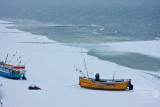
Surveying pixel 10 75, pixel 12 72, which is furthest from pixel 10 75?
pixel 12 72

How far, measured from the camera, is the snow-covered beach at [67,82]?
918 inches

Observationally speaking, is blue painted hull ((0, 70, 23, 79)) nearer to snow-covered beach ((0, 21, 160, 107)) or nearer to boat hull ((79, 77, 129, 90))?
snow-covered beach ((0, 21, 160, 107))

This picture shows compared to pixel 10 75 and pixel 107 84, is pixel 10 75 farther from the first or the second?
pixel 107 84

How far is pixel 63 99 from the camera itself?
77.6 feet

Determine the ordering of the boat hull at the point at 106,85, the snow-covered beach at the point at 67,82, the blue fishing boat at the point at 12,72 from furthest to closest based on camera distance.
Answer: the blue fishing boat at the point at 12,72 < the boat hull at the point at 106,85 < the snow-covered beach at the point at 67,82

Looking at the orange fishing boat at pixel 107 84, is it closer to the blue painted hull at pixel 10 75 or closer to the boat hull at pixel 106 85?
the boat hull at pixel 106 85

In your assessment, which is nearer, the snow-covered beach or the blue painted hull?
the snow-covered beach

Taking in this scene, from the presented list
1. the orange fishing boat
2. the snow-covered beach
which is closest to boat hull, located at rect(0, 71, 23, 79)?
the snow-covered beach

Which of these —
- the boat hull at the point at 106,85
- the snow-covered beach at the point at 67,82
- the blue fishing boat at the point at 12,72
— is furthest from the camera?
the blue fishing boat at the point at 12,72

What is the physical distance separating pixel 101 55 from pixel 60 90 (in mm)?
13635

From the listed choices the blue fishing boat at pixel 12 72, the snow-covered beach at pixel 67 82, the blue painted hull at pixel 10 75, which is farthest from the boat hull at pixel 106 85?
the blue painted hull at pixel 10 75

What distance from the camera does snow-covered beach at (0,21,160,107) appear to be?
2333 cm

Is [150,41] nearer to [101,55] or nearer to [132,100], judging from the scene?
[101,55]

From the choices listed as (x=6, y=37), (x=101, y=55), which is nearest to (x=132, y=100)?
(x=101, y=55)
